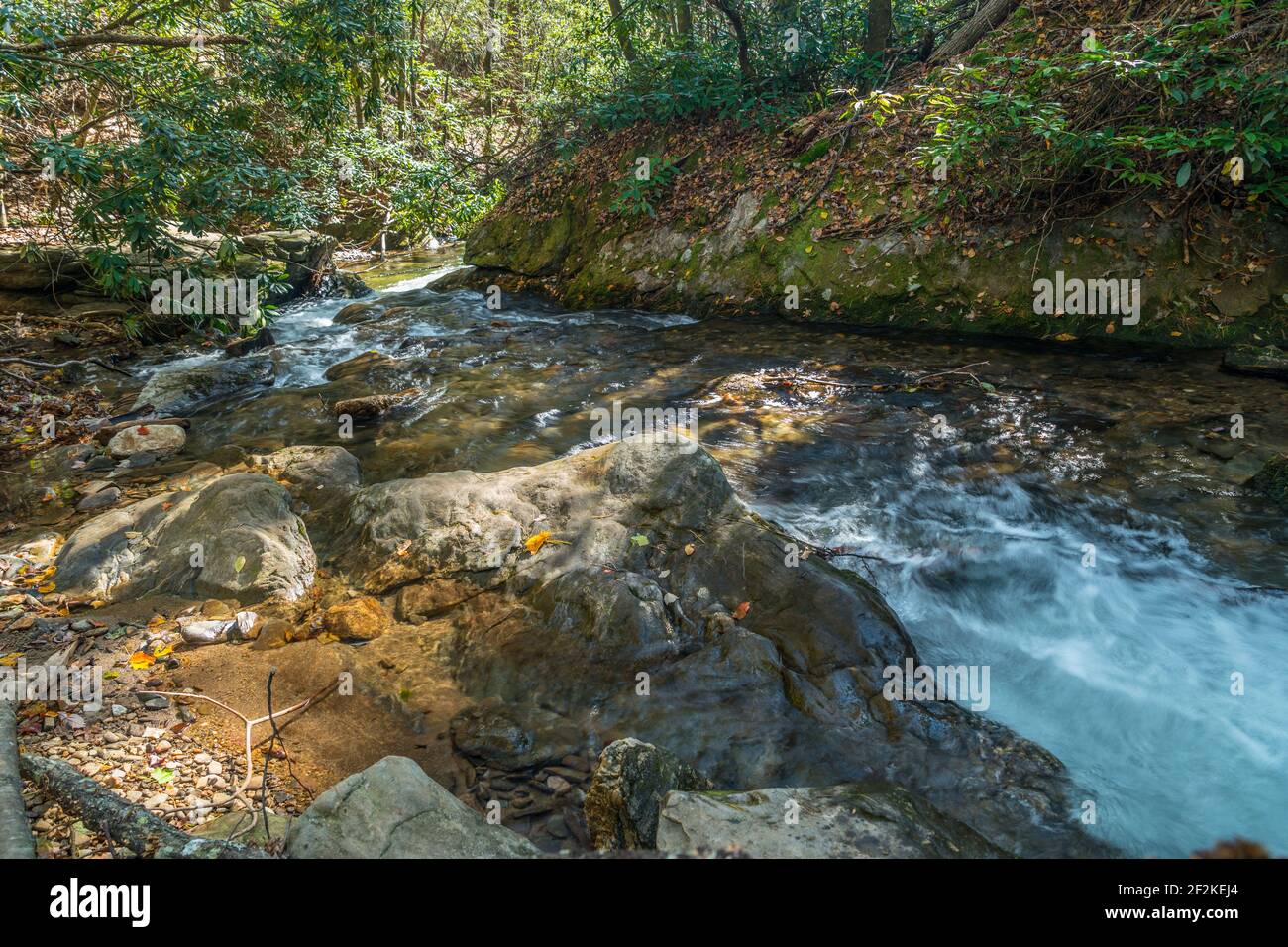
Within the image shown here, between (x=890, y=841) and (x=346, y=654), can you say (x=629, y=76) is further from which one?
(x=890, y=841)

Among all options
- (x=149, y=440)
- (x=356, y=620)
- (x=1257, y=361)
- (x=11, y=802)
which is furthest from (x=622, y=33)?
(x=11, y=802)

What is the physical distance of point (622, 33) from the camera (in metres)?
12.5

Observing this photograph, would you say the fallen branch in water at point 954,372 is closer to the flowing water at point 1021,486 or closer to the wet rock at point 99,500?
the flowing water at point 1021,486

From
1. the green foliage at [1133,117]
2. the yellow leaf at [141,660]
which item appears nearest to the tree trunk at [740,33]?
the green foliage at [1133,117]

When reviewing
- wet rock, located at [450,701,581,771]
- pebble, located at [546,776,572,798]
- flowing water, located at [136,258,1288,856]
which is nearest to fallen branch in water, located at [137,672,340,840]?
wet rock, located at [450,701,581,771]

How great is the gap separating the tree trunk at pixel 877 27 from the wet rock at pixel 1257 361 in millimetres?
7230

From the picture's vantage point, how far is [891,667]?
368 cm

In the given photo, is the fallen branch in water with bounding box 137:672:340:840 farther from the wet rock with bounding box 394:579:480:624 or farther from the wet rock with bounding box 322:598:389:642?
the wet rock with bounding box 394:579:480:624

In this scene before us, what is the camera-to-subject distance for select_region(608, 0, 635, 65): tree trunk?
12422 mm

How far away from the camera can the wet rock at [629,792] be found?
8.50 feet

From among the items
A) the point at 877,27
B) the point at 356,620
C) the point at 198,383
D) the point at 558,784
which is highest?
the point at 877,27

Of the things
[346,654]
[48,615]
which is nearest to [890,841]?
[346,654]

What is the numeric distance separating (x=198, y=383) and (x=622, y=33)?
31.5 feet

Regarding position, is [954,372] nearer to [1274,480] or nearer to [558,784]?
[1274,480]
